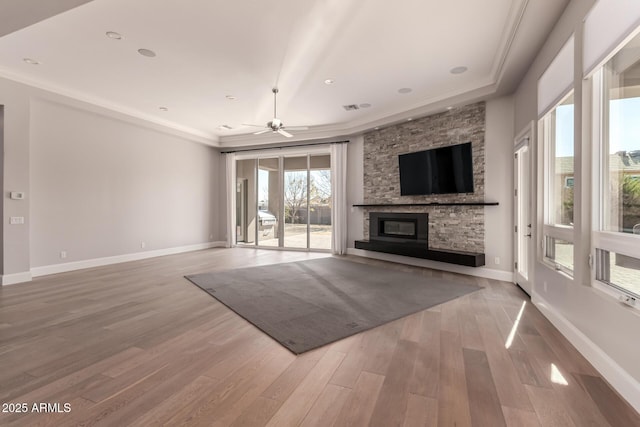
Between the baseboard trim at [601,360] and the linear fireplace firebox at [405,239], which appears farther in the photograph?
the linear fireplace firebox at [405,239]

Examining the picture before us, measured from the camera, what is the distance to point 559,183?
11.3ft

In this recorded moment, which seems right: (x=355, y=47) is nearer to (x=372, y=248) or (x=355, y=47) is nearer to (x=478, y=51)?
(x=478, y=51)

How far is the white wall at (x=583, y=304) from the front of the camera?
6.40ft

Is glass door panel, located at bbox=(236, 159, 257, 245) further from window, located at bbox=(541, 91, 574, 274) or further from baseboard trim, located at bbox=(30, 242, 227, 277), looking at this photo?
window, located at bbox=(541, 91, 574, 274)

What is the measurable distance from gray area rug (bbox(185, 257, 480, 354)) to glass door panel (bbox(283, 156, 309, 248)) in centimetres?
257

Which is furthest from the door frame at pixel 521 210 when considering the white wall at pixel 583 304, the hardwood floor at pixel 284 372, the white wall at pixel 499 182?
the hardwood floor at pixel 284 372

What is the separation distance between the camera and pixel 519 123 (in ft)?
15.1

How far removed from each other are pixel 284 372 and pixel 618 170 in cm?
289

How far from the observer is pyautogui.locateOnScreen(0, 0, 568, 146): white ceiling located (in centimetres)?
325

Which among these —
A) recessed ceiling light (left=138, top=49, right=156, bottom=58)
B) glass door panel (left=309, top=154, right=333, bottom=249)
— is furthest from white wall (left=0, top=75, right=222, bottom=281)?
glass door panel (left=309, top=154, right=333, bottom=249)

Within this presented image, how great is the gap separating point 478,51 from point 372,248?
169 inches

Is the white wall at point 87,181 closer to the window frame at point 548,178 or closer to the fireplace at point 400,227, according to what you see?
the fireplace at point 400,227

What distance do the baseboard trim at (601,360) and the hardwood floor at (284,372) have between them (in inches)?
2.1

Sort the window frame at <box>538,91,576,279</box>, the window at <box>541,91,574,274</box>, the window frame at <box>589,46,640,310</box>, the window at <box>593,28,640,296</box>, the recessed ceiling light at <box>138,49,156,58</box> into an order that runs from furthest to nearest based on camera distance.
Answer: the recessed ceiling light at <box>138,49,156,58</box> → the window frame at <box>538,91,576,279</box> → the window at <box>541,91,574,274</box> → the window frame at <box>589,46,640,310</box> → the window at <box>593,28,640,296</box>
